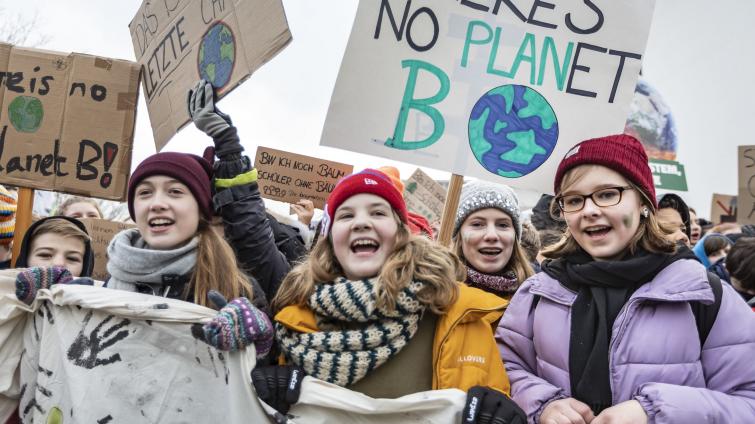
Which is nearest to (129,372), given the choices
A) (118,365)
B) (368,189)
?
(118,365)

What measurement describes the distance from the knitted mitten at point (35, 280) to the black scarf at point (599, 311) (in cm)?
170

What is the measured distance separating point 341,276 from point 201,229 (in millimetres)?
607

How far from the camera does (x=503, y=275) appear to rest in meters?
2.87

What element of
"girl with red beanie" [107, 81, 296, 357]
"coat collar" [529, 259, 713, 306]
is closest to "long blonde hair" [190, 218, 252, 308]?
"girl with red beanie" [107, 81, 296, 357]

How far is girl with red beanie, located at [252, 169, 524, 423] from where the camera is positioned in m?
1.83

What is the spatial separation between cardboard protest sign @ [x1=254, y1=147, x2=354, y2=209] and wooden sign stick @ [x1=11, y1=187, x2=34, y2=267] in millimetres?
1900

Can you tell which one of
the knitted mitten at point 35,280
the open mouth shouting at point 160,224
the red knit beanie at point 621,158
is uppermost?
the red knit beanie at point 621,158

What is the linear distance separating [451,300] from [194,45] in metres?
1.88

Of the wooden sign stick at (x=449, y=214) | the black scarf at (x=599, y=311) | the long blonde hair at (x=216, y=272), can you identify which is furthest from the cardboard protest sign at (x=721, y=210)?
the long blonde hair at (x=216, y=272)

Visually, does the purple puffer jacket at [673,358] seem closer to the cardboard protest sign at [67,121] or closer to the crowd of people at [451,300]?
the crowd of people at [451,300]

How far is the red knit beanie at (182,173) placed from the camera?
227 cm

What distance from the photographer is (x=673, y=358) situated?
1.72 m

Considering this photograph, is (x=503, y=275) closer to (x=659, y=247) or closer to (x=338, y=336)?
(x=659, y=247)

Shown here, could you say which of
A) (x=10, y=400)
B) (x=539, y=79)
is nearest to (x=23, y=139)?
(x=10, y=400)
